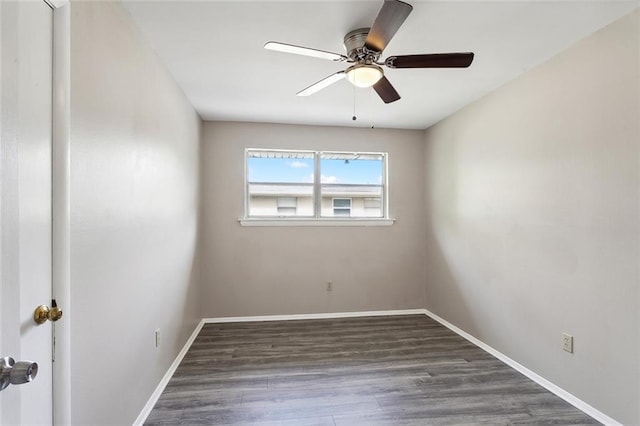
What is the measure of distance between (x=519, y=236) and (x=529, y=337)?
0.81 metres

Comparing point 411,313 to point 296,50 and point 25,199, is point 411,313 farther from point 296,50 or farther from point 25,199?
point 25,199

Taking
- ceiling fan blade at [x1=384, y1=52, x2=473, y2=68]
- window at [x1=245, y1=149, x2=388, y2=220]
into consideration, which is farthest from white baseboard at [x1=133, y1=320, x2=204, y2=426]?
ceiling fan blade at [x1=384, y1=52, x2=473, y2=68]

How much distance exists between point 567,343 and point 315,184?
2.87 metres

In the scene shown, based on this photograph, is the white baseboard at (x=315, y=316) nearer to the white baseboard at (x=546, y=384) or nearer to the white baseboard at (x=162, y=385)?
the white baseboard at (x=162, y=385)

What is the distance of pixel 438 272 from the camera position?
3.73 m

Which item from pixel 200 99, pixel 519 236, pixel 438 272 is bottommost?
pixel 438 272

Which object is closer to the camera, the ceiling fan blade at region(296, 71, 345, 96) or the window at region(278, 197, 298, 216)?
the ceiling fan blade at region(296, 71, 345, 96)

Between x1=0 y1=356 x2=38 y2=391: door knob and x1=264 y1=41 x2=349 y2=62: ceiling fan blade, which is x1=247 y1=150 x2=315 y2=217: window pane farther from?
x1=0 y1=356 x2=38 y2=391: door knob

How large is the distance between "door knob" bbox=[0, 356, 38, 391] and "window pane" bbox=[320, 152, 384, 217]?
3306 millimetres

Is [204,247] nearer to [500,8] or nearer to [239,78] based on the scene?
[239,78]

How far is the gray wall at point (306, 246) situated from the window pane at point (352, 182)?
15cm

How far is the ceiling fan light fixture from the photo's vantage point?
1842 millimetres

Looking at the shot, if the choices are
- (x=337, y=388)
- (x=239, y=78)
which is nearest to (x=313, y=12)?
(x=239, y=78)

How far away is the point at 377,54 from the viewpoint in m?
1.77
